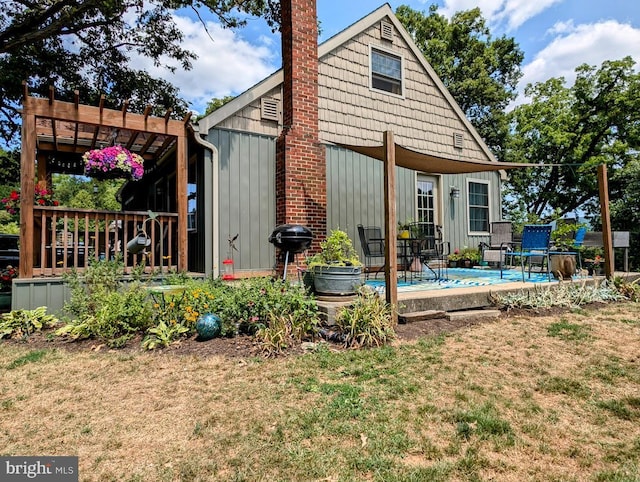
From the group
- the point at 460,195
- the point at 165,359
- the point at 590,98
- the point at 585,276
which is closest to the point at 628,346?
the point at 585,276

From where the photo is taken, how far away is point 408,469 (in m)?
1.80

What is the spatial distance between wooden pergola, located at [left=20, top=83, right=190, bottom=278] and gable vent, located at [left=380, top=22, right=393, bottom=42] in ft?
16.8

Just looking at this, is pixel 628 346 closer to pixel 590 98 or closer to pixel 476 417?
pixel 476 417

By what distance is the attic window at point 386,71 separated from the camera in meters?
8.42

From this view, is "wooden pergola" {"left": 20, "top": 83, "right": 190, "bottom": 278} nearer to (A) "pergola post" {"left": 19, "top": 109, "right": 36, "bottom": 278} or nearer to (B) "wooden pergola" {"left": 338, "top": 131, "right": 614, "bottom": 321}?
(A) "pergola post" {"left": 19, "top": 109, "right": 36, "bottom": 278}

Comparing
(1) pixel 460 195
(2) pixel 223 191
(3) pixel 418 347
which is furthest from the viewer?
(1) pixel 460 195

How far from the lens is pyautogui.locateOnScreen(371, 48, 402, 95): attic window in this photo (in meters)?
8.42

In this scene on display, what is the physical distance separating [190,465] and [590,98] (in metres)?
21.9

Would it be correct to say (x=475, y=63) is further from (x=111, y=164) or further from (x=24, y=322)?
(x=24, y=322)

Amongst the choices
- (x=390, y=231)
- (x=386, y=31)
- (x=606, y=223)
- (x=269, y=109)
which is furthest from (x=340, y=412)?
(x=386, y=31)

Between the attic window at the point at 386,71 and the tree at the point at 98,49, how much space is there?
322 centimetres

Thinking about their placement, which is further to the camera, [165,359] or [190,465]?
[165,359]

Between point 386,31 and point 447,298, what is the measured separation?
656 cm

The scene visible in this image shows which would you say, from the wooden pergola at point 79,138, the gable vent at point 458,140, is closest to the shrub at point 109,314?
the wooden pergola at point 79,138
